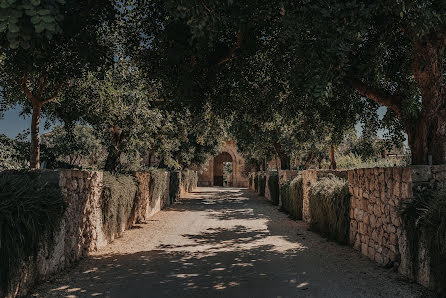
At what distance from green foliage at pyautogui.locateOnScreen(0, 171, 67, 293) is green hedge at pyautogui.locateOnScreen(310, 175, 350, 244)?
19.2 feet

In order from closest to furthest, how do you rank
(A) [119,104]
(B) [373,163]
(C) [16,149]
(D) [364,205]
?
(D) [364,205] → (A) [119,104] → (B) [373,163] → (C) [16,149]

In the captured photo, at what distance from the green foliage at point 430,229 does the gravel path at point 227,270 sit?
0.39 m

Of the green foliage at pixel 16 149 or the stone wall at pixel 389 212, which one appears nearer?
the stone wall at pixel 389 212

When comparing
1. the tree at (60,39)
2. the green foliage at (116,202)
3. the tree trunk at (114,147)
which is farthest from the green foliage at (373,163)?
the tree trunk at (114,147)

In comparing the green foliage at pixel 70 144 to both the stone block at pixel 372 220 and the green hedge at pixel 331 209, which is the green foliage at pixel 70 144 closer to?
the green hedge at pixel 331 209

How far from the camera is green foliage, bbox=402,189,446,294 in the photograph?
379 cm

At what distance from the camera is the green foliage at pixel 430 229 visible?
3789 millimetres

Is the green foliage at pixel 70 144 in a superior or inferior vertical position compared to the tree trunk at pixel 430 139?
superior

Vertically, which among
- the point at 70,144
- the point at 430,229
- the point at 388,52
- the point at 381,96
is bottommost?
the point at 430,229

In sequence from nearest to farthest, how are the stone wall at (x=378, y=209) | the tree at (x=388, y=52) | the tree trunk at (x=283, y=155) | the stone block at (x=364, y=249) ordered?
the tree at (x=388, y=52), the stone wall at (x=378, y=209), the stone block at (x=364, y=249), the tree trunk at (x=283, y=155)

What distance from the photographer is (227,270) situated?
528 centimetres

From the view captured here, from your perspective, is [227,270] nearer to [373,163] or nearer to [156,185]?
[156,185]

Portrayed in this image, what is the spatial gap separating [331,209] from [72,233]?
5.81 meters

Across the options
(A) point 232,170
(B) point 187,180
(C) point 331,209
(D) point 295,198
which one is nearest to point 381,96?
(C) point 331,209
